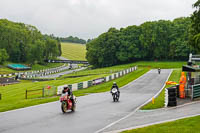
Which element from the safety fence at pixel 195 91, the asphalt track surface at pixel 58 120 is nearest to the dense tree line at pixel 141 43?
the safety fence at pixel 195 91

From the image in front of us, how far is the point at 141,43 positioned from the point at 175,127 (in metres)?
91.6

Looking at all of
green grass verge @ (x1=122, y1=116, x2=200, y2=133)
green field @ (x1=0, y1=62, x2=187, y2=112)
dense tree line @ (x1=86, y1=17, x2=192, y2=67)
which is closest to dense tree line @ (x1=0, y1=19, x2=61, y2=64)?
dense tree line @ (x1=86, y1=17, x2=192, y2=67)

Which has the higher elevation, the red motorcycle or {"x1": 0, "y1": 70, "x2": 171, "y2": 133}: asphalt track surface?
the red motorcycle

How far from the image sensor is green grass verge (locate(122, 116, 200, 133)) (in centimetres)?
1055

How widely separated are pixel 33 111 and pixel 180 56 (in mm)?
85845

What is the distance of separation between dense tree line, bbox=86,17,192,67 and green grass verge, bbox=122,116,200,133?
84.6 meters

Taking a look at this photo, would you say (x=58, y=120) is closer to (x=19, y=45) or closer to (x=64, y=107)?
(x=64, y=107)

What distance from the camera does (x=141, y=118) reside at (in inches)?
548

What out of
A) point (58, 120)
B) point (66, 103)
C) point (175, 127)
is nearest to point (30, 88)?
Result: point (66, 103)

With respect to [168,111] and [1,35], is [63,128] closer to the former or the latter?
[168,111]

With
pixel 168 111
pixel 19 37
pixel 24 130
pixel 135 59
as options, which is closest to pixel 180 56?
pixel 135 59

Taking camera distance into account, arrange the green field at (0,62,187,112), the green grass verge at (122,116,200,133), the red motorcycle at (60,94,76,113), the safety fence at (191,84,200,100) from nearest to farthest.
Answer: the green grass verge at (122,116,200,133) < the red motorcycle at (60,94,76,113) < the safety fence at (191,84,200,100) < the green field at (0,62,187,112)

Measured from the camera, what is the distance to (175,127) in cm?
1112

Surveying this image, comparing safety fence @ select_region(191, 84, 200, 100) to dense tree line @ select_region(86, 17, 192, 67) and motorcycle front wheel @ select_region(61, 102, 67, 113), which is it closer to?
motorcycle front wheel @ select_region(61, 102, 67, 113)
